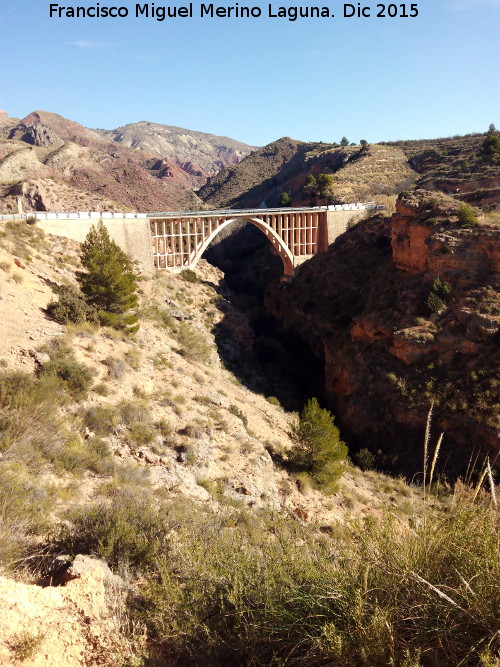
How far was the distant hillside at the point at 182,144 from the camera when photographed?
5458 inches

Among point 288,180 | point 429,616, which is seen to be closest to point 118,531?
point 429,616

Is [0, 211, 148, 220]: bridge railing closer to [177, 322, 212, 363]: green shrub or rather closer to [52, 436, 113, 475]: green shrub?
[177, 322, 212, 363]: green shrub

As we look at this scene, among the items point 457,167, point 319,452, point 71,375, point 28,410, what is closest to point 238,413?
point 319,452

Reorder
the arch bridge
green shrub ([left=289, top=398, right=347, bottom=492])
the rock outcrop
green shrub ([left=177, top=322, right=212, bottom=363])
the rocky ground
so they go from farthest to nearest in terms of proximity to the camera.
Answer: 1. the arch bridge
2. green shrub ([left=177, top=322, right=212, bottom=363])
3. the rock outcrop
4. green shrub ([left=289, top=398, right=347, bottom=492])
5. the rocky ground

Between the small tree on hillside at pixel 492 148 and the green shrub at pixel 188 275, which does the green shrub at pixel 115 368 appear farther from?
the small tree on hillside at pixel 492 148

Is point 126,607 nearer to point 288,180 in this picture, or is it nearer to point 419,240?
point 419,240

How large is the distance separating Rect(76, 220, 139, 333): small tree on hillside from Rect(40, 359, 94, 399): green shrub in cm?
404

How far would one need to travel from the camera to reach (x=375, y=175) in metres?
45.5

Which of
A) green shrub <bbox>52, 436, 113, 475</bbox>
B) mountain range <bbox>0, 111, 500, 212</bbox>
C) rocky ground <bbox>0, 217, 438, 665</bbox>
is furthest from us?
mountain range <bbox>0, 111, 500, 212</bbox>

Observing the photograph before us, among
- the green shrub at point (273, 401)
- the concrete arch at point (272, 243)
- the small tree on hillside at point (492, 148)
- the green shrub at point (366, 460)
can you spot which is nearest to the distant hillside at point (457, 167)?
the small tree on hillside at point (492, 148)

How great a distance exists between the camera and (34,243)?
20656 millimetres

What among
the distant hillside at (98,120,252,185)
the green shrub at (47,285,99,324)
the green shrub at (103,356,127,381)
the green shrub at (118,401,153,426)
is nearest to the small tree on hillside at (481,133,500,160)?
the green shrub at (47,285,99,324)

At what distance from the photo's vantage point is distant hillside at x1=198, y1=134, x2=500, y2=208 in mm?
36938

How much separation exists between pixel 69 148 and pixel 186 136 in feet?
381
